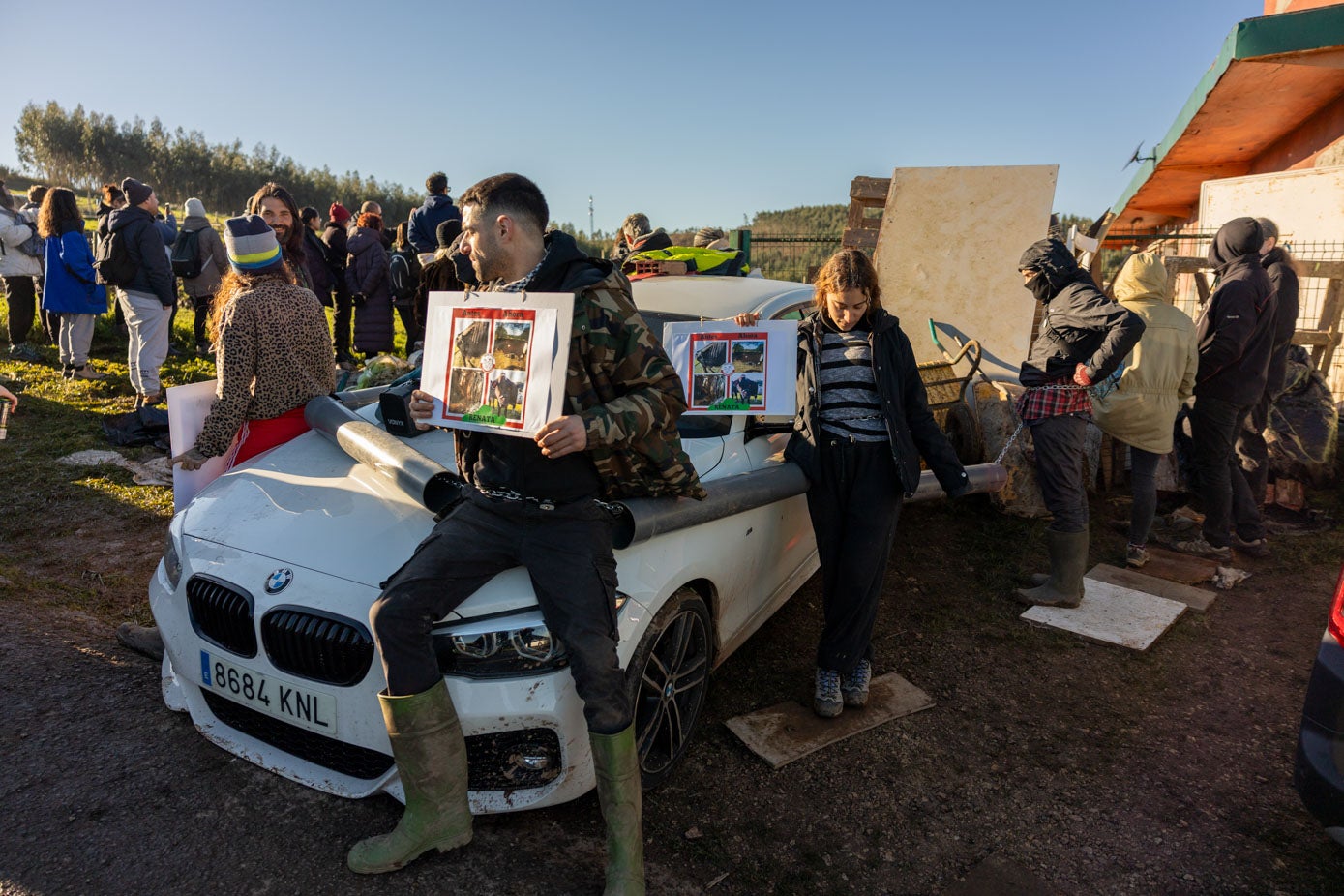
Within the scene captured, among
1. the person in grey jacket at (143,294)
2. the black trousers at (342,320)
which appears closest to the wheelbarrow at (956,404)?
the person in grey jacket at (143,294)

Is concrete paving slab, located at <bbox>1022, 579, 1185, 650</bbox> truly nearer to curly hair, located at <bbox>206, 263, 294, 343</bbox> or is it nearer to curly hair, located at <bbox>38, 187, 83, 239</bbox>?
curly hair, located at <bbox>206, 263, 294, 343</bbox>

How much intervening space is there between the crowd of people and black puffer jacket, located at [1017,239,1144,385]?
0.01 m

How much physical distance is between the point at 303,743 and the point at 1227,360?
5.70 meters

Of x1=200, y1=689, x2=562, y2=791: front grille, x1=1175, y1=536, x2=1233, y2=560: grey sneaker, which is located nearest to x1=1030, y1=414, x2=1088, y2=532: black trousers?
x1=1175, y1=536, x2=1233, y2=560: grey sneaker

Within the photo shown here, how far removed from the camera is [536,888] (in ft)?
8.24

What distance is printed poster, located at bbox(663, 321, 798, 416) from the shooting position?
366 cm

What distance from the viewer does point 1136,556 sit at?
566cm

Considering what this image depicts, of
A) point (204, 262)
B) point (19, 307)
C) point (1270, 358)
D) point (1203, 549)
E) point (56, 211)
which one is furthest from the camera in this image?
point (19, 307)

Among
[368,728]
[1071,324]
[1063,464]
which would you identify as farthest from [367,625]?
[1071,324]

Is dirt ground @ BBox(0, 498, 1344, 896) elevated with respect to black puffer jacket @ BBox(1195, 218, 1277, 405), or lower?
lower

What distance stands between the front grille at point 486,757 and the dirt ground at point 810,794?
218mm

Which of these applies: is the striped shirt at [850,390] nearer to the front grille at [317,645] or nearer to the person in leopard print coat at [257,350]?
the front grille at [317,645]

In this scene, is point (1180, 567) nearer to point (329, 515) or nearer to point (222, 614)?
point (329, 515)

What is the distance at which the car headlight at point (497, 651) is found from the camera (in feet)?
8.25
